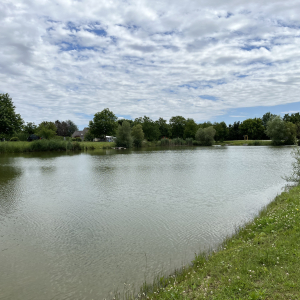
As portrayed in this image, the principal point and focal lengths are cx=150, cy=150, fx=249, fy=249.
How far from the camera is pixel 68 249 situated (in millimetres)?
7047

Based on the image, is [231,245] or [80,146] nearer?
[231,245]

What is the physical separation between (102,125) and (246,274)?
76108mm

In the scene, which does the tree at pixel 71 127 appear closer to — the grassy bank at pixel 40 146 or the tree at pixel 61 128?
the tree at pixel 61 128

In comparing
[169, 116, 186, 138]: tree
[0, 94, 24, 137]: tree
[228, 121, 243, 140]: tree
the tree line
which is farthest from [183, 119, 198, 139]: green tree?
[0, 94, 24, 137]: tree

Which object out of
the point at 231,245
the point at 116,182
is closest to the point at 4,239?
the point at 231,245

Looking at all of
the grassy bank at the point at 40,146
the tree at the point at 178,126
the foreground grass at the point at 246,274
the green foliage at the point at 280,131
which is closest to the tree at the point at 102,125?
the grassy bank at the point at 40,146

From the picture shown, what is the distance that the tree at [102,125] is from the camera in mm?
77875

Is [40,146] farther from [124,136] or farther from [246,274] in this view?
[246,274]

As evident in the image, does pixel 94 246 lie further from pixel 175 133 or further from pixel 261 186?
pixel 175 133

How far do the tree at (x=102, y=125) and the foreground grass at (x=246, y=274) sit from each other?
74094 millimetres

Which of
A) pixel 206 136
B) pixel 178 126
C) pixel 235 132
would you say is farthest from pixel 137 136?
pixel 235 132

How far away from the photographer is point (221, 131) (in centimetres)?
10806

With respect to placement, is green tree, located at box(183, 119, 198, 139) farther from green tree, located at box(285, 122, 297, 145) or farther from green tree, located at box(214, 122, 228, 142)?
green tree, located at box(285, 122, 297, 145)

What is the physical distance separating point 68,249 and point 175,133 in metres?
105
